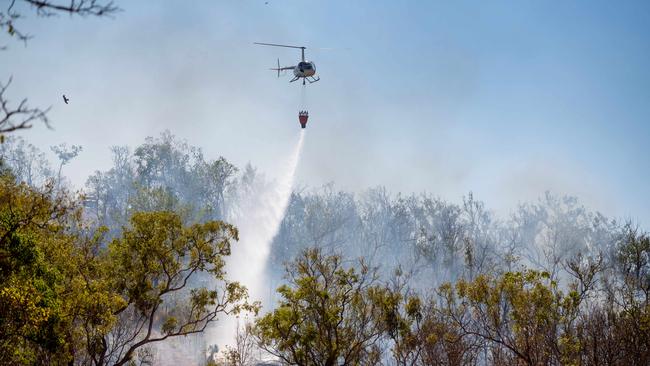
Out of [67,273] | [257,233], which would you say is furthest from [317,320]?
[257,233]

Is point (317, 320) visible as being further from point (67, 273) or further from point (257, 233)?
point (257, 233)

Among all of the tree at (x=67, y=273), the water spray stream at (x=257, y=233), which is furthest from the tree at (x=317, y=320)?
the water spray stream at (x=257, y=233)

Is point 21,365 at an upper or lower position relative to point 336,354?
lower

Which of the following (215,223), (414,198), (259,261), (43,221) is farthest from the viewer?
(414,198)

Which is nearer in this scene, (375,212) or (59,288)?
(59,288)

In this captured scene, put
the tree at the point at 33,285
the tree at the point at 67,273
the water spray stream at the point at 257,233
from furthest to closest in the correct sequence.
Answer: the water spray stream at the point at 257,233, the tree at the point at 67,273, the tree at the point at 33,285

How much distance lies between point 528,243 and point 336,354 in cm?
6538

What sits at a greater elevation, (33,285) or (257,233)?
(257,233)

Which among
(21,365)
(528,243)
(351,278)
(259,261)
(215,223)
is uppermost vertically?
(528,243)

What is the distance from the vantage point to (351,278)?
1585 cm

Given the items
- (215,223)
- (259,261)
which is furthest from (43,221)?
(259,261)

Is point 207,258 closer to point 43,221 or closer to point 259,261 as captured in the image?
point 43,221

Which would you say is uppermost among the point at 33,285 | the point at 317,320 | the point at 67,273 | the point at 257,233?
the point at 257,233

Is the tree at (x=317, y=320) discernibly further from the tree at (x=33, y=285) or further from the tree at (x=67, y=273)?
the tree at (x=33, y=285)
